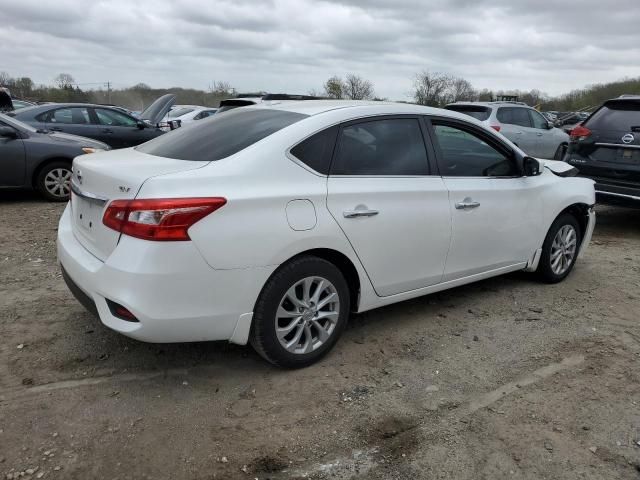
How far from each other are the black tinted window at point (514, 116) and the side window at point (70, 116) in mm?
8520

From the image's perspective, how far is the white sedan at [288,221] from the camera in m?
2.77

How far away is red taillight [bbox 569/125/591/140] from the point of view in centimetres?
724

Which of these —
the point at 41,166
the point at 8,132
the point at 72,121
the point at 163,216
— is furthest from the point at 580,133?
Result: the point at 72,121

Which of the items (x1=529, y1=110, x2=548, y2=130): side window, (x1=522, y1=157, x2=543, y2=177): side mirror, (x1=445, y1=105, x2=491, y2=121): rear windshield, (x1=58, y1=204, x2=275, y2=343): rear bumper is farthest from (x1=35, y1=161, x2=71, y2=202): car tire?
(x1=529, y1=110, x2=548, y2=130): side window

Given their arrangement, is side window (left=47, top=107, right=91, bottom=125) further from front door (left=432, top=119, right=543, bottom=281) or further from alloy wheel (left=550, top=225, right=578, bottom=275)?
alloy wheel (left=550, top=225, right=578, bottom=275)

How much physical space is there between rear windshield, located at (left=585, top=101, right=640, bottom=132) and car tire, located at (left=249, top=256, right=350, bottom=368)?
5322 millimetres

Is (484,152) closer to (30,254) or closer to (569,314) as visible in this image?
(569,314)

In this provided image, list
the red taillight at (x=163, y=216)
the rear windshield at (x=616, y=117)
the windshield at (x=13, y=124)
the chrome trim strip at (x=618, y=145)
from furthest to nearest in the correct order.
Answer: the windshield at (x=13, y=124)
the rear windshield at (x=616, y=117)
the chrome trim strip at (x=618, y=145)
the red taillight at (x=163, y=216)

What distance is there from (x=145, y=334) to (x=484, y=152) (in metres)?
2.85

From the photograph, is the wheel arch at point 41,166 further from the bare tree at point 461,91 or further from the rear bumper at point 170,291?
the bare tree at point 461,91

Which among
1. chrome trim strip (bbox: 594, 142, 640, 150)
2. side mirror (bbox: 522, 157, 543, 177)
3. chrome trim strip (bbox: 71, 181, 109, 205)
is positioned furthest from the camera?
chrome trim strip (bbox: 594, 142, 640, 150)

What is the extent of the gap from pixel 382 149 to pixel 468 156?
875mm

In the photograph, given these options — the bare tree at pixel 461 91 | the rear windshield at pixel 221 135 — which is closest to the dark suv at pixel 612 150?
the rear windshield at pixel 221 135

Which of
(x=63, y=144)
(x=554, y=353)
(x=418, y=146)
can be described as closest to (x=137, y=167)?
(x=418, y=146)
